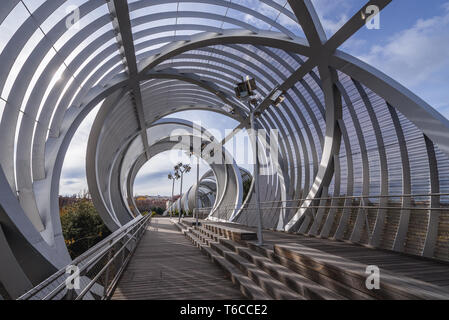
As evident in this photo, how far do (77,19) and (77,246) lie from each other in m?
18.1

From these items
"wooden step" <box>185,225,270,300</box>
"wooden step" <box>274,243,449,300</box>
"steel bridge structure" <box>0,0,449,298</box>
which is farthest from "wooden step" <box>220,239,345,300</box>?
"steel bridge structure" <box>0,0,449,298</box>

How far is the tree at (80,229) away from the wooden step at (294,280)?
18.5 metres

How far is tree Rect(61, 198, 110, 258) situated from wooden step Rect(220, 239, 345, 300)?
727 inches

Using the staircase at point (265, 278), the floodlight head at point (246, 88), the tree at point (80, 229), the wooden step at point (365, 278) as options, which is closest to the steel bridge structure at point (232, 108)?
the floodlight head at point (246, 88)

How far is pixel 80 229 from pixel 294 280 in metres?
21.0

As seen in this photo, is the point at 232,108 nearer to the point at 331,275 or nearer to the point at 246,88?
the point at 246,88

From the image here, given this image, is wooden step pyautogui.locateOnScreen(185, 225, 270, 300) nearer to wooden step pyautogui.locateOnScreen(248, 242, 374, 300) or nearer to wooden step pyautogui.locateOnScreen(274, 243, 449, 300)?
wooden step pyautogui.locateOnScreen(248, 242, 374, 300)

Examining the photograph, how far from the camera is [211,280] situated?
5.93 m

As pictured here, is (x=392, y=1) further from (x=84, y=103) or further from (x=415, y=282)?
(x=84, y=103)

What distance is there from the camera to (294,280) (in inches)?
174

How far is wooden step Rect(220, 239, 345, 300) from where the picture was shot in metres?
3.78

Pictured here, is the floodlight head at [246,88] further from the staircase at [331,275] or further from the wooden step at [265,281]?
the wooden step at [265,281]

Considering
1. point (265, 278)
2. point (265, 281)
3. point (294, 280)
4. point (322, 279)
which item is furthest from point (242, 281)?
point (322, 279)

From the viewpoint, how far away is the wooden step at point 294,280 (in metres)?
3.78
